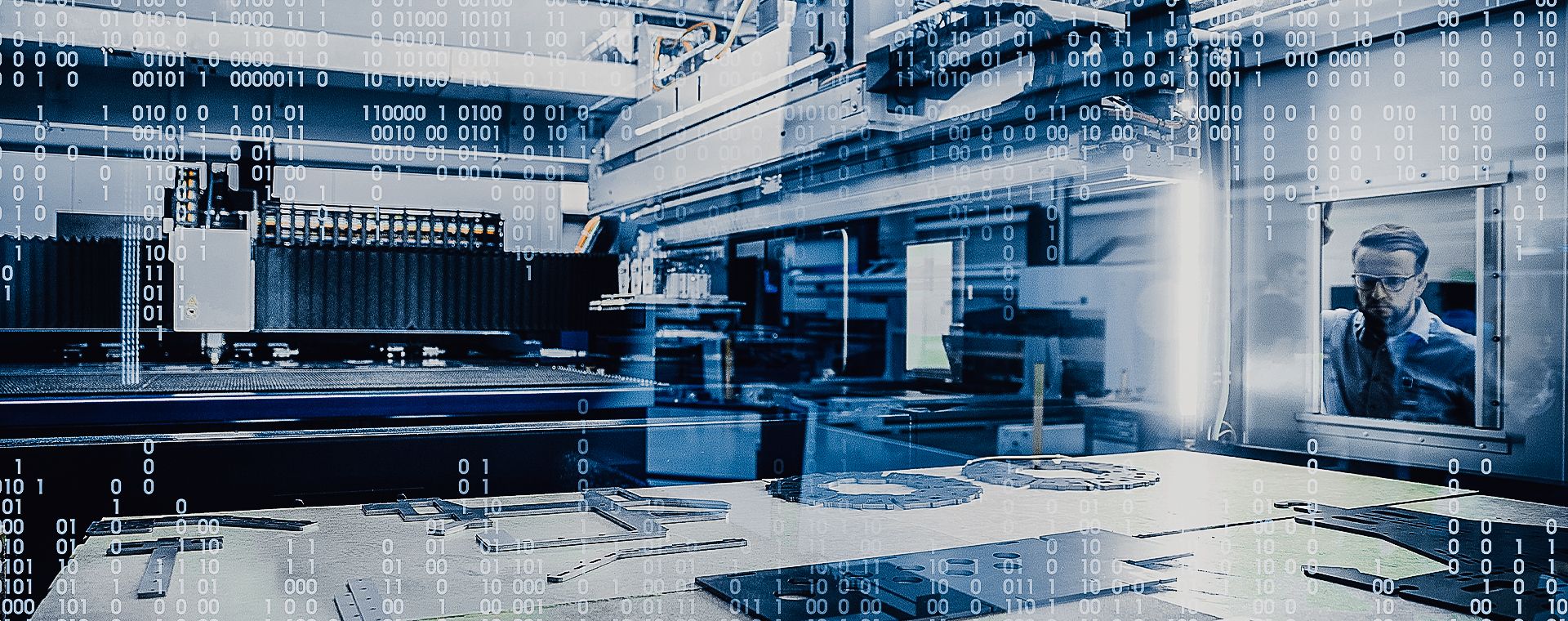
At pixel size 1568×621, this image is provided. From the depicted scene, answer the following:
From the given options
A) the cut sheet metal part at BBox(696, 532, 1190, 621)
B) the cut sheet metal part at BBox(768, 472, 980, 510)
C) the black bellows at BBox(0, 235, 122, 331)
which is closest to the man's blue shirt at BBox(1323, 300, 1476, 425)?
the cut sheet metal part at BBox(768, 472, 980, 510)

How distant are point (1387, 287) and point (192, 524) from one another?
2.68 meters

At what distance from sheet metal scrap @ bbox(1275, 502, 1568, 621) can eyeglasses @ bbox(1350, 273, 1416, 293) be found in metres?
1.12

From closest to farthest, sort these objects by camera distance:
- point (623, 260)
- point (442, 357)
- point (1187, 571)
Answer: point (1187, 571) < point (623, 260) < point (442, 357)

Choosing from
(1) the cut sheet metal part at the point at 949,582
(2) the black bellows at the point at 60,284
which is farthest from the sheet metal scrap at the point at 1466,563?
(2) the black bellows at the point at 60,284

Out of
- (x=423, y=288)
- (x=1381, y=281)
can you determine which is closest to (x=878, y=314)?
(x=423, y=288)

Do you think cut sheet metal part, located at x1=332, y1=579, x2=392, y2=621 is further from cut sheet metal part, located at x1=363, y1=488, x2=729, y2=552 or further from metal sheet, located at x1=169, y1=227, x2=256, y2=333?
metal sheet, located at x1=169, y1=227, x2=256, y2=333

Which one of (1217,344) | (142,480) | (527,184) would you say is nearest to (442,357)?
(527,184)

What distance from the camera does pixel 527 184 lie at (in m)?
5.61

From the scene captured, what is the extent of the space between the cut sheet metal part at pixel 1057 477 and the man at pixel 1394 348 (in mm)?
921

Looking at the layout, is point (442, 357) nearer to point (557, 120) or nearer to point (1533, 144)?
point (557, 120)

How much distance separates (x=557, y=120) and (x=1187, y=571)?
431 cm

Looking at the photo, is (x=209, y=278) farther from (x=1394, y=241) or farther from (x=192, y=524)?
(x=1394, y=241)

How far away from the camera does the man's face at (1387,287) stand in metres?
2.74

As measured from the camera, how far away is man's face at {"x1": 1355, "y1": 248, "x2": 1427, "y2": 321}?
8.99ft
